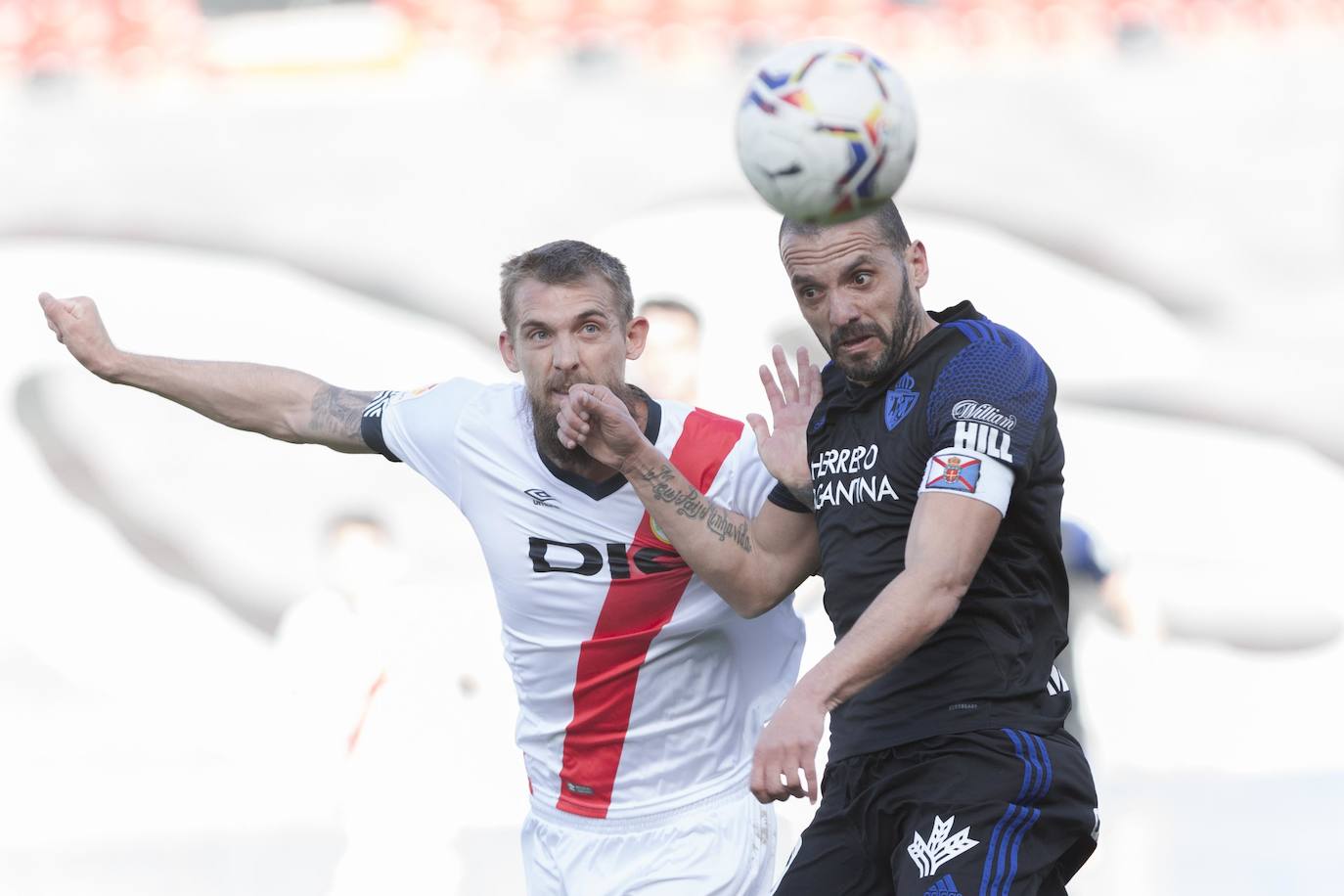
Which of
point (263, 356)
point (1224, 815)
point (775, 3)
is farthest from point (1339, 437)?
point (263, 356)

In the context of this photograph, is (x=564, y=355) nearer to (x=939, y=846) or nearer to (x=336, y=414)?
(x=336, y=414)

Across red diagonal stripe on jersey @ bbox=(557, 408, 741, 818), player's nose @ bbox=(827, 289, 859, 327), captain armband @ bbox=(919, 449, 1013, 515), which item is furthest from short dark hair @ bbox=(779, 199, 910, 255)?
red diagonal stripe on jersey @ bbox=(557, 408, 741, 818)

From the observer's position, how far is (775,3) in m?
11.3

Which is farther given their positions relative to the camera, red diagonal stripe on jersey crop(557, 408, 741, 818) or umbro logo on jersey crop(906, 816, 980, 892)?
red diagonal stripe on jersey crop(557, 408, 741, 818)

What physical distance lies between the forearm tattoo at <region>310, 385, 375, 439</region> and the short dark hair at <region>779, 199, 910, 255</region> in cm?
128

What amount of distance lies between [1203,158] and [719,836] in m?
8.35

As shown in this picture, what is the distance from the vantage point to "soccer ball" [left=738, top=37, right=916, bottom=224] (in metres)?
3.38

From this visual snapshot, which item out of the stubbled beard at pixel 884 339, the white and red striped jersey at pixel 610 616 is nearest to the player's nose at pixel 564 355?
the white and red striped jersey at pixel 610 616

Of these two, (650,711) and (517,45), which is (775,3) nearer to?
(517,45)

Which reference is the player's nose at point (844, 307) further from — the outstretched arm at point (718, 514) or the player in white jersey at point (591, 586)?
the player in white jersey at point (591, 586)

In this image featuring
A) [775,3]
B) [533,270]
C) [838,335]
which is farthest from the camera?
[775,3]

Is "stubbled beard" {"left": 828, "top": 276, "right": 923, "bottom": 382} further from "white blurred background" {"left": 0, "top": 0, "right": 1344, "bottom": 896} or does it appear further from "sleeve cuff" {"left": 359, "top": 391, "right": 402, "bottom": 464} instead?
"white blurred background" {"left": 0, "top": 0, "right": 1344, "bottom": 896}

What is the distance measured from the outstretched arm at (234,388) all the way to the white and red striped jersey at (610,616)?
0.37 feet

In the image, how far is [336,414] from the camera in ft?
13.8
